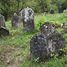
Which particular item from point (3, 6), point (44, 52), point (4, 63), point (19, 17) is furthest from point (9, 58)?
point (3, 6)

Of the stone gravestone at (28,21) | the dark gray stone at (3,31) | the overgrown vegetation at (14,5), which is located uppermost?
the stone gravestone at (28,21)

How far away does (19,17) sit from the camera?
17.5 m

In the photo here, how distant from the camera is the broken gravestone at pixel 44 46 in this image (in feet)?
36.3

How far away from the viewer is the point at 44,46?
1114 centimetres

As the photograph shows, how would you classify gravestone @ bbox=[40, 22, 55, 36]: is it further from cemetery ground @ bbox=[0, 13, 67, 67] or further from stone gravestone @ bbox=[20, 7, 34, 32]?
stone gravestone @ bbox=[20, 7, 34, 32]

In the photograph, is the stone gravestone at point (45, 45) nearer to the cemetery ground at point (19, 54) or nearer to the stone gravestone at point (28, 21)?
the cemetery ground at point (19, 54)

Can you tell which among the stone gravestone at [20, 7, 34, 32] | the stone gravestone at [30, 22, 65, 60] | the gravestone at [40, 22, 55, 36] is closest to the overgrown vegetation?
A: the stone gravestone at [20, 7, 34, 32]

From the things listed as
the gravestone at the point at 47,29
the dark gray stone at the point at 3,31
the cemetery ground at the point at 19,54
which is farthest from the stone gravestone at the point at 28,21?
the gravestone at the point at 47,29

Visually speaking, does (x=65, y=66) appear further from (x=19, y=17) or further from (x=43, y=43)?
(x=19, y=17)

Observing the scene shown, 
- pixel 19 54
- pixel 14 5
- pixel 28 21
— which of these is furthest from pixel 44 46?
pixel 14 5

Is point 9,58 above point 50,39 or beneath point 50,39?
beneath

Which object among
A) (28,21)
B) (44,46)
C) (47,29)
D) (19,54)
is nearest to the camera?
(44,46)

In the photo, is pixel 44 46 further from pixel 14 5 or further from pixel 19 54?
pixel 14 5

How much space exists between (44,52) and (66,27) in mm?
4623
